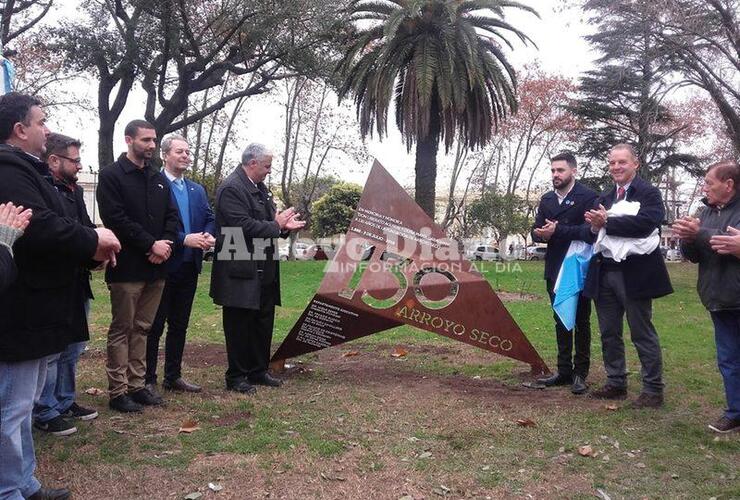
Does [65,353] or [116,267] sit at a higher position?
[116,267]

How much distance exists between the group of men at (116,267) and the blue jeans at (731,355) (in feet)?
11.0

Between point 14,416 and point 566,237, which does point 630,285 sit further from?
point 14,416

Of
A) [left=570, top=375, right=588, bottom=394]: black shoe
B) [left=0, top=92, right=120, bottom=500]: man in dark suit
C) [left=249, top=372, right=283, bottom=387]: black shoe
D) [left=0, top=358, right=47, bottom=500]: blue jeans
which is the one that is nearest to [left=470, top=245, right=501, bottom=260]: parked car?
[left=570, top=375, right=588, bottom=394]: black shoe

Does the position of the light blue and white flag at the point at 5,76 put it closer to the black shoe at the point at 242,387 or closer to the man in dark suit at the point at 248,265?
the man in dark suit at the point at 248,265

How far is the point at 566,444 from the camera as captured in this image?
3885 mm

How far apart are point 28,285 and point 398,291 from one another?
3433 millimetres

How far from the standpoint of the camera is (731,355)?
164 inches

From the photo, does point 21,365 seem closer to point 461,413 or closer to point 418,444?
point 418,444

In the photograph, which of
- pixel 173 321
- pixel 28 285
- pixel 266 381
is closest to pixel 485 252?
pixel 266 381

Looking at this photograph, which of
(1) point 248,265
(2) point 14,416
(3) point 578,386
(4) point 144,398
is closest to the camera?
(2) point 14,416

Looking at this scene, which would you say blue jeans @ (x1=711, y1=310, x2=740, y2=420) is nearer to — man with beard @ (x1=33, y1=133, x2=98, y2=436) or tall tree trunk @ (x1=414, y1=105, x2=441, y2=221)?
man with beard @ (x1=33, y1=133, x2=98, y2=436)

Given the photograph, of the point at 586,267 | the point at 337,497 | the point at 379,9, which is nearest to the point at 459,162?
the point at 379,9

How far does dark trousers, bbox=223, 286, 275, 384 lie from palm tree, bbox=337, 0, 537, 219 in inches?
394

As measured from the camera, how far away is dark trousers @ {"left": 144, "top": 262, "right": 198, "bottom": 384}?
4.92 m
